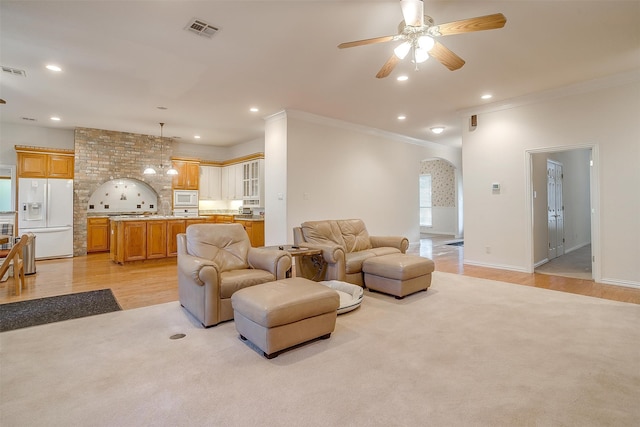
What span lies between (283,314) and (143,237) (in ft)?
16.8

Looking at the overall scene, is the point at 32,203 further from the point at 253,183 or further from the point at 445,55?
the point at 445,55

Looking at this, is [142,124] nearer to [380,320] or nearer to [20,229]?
[20,229]

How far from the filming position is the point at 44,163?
702cm

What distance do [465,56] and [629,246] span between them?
353 centimetres

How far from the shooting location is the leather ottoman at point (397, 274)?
148 inches

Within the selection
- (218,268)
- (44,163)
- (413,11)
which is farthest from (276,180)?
(44,163)

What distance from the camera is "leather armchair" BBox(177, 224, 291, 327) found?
2.97 meters

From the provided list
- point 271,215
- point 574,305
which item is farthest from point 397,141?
point 574,305

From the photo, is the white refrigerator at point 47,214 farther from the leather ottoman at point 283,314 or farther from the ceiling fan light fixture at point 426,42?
the ceiling fan light fixture at point 426,42

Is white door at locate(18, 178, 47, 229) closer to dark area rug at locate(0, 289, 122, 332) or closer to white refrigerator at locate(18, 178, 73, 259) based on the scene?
white refrigerator at locate(18, 178, 73, 259)

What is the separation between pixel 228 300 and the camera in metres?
Answer: 3.09

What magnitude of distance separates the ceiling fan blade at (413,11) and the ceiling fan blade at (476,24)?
21cm

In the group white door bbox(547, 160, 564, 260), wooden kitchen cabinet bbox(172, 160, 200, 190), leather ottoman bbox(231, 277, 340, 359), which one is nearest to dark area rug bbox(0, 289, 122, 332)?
leather ottoman bbox(231, 277, 340, 359)

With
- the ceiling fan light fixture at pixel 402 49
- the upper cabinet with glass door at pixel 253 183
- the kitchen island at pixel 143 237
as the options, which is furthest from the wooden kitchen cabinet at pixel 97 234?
the ceiling fan light fixture at pixel 402 49
